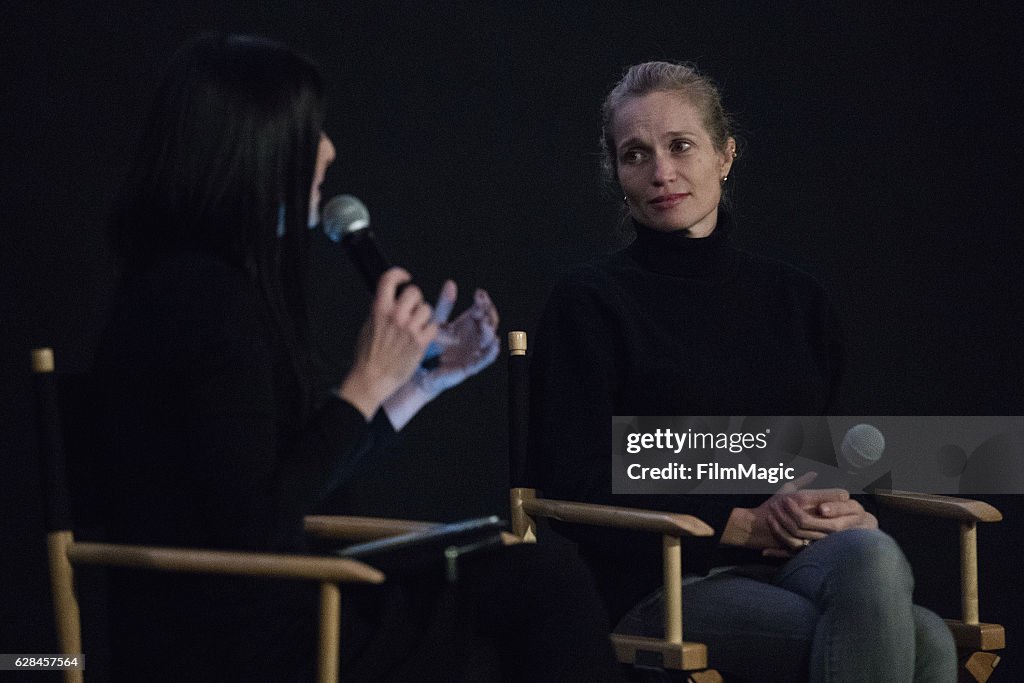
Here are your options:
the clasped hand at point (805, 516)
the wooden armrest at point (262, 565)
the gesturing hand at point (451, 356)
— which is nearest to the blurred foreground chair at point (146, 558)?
the wooden armrest at point (262, 565)

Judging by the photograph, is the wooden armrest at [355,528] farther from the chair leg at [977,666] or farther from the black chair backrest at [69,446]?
the chair leg at [977,666]

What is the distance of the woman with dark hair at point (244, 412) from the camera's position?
4.98 feet

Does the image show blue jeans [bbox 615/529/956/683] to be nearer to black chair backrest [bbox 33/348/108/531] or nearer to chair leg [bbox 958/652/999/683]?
chair leg [bbox 958/652/999/683]

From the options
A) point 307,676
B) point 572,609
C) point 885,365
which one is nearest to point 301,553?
point 307,676

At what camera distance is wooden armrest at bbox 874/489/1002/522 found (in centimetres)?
222

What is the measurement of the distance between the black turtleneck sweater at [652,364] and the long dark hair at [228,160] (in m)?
0.69

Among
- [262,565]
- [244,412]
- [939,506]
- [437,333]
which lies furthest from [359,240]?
[939,506]

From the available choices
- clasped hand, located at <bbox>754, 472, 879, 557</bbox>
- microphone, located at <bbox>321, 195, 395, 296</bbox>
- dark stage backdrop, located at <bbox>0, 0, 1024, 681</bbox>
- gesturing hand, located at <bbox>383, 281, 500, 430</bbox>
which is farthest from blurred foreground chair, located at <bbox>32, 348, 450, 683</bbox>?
dark stage backdrop, located at <bbox>0, 0, 1024, 681</bbox>

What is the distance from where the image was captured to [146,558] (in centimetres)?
152

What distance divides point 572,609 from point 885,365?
189 cm

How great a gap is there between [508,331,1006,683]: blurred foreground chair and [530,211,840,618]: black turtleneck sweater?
0.08 meters

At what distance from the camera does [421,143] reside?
9.38ft

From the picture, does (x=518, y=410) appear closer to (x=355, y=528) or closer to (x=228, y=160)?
(x=355, y=528)

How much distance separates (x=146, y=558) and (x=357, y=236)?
0.45 m
